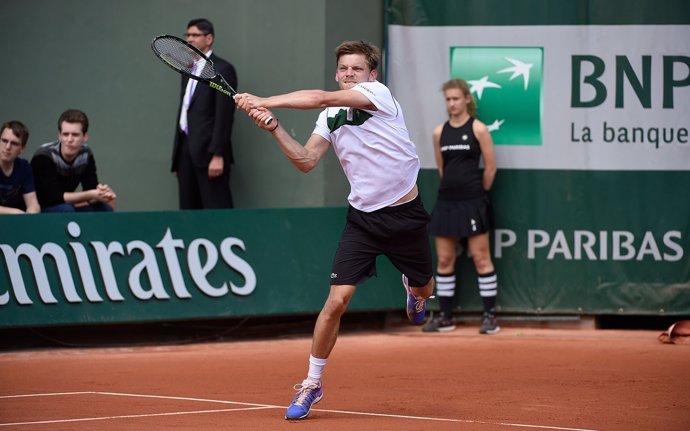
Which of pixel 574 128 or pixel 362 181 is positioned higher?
pixel 574 128

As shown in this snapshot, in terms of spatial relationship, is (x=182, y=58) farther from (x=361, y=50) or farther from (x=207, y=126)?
(x=207, y=126)

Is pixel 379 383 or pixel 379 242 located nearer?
pixel 379 242

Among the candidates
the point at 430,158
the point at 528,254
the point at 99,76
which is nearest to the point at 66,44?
the point at 99,76

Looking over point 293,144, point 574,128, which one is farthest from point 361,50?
point 574,128

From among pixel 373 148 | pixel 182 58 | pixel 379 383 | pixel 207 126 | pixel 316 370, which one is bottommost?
pixel 379 383

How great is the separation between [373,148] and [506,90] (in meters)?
4.15

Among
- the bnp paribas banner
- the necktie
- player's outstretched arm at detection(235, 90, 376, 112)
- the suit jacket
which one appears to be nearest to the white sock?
player's outstretched arm at detection(235, 90, 376, 112)

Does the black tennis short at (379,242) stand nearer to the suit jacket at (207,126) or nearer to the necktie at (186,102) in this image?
the suit jacket at (207,126)

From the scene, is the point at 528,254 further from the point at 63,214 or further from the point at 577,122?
the point at 63,214

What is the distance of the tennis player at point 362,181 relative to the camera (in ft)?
21.4

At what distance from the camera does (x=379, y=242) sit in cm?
681

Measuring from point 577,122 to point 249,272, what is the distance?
320cm

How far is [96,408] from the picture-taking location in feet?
22.8

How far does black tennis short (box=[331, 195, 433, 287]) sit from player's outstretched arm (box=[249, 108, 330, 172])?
1.61 feet
